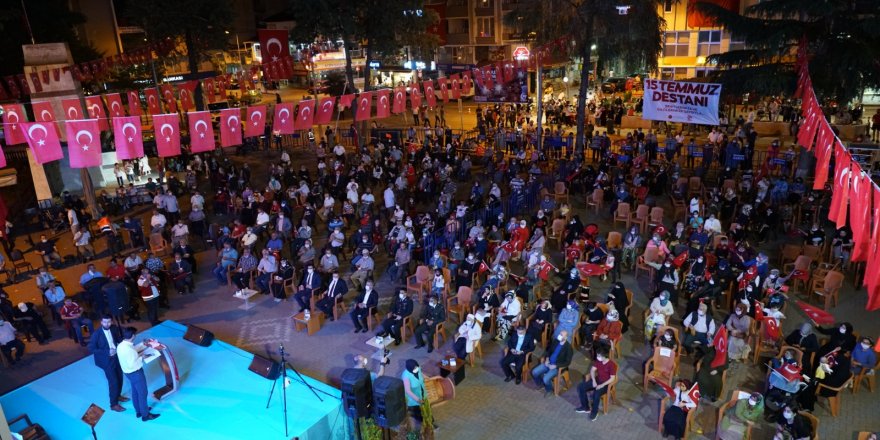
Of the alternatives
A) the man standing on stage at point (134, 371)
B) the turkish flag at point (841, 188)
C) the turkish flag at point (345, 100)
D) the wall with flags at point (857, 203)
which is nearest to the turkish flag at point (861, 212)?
the wall with flags at point (857, 203)

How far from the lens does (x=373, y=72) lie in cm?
5400

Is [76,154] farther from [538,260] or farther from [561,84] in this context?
[561,84]

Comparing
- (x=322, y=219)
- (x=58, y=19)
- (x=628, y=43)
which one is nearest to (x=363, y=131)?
(x=322, y=219)

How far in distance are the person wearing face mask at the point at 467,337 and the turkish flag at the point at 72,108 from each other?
16108 mm

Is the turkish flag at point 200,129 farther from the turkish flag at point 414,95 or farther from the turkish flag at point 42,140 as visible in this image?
the turkish flag at point 414,95

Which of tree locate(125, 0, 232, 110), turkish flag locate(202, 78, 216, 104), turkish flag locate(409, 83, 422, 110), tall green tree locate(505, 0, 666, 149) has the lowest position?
turkish flag locate(409, 83, 422, 110)

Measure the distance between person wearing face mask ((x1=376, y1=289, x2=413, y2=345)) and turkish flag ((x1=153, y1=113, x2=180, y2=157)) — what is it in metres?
6.59

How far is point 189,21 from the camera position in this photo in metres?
28.6

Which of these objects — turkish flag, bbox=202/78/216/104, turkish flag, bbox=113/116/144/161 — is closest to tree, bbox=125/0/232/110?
turkish flag, bbox=202/78/216/104

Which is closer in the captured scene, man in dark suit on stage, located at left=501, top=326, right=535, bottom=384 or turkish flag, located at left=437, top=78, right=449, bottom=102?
man in dark suit on stage, located at left=501, top=326, right=535, bottom=384

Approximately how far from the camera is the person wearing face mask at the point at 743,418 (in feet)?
30.0

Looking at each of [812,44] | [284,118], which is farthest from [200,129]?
[812,44]

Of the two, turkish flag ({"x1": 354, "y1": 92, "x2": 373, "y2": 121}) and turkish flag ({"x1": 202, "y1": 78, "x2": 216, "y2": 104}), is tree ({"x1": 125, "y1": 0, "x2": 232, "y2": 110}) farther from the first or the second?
turkish flag ({"x1": 354, "y1": 92, "x2": 373, "y2": 121})

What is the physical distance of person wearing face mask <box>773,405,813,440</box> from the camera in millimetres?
8672
